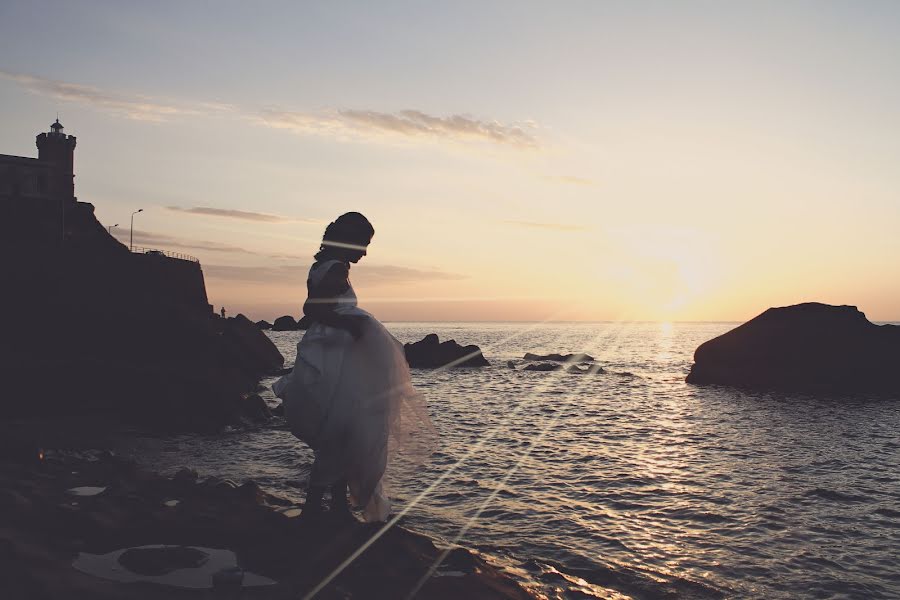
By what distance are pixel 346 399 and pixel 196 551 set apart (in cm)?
191

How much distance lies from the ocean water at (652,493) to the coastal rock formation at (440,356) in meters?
32.4

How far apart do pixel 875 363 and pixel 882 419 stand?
13.1 metres

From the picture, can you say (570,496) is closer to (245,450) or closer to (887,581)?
(887,581)

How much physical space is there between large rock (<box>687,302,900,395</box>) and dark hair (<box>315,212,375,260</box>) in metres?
39.3

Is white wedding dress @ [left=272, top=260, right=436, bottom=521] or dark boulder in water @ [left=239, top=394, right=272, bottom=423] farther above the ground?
white wedding dress @ [left=272, top=260, right=436, bottom=521]

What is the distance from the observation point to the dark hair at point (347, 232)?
5.89 m

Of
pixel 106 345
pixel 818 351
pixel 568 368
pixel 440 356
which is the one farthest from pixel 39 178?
pixel 818 351

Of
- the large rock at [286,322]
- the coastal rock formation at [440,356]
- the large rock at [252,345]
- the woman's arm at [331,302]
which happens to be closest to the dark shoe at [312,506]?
the woman's arm at [331,302]

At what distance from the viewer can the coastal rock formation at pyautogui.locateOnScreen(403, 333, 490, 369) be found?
195ft

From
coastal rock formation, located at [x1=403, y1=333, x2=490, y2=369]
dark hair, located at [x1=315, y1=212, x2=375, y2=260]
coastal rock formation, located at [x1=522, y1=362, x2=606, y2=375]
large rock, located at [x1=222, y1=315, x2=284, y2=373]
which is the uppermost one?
dark hair, located at [x1=315, y1=212, x2=375, y2=260]

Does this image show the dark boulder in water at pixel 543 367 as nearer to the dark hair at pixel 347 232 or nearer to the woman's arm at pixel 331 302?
the dark hair at pixel 347 232

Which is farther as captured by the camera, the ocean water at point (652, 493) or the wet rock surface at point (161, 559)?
the ocean water at point (652, 493)

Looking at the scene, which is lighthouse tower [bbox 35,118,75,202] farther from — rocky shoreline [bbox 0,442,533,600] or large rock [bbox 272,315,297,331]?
large rock [bbox 272,315,297,331]

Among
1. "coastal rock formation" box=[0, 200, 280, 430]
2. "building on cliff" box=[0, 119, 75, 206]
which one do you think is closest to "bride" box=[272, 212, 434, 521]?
"coastal rock formation" box=[0, 200, 280, 430]
